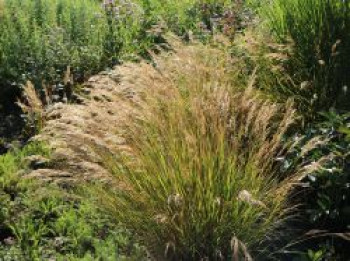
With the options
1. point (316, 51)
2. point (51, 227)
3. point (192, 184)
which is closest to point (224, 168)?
point (192, 184)

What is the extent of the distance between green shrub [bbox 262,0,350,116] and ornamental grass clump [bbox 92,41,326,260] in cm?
90

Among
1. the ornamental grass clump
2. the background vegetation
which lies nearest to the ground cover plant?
the background vegetation

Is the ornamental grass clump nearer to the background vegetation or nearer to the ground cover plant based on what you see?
the background vegetation

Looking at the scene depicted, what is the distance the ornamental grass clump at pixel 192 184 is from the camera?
10.4 feet

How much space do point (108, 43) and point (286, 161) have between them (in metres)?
2.83

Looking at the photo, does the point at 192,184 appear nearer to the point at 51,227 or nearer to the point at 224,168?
the point at 224,168

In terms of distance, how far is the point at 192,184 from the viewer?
10.4 ft

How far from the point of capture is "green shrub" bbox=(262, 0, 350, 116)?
4.29 metres

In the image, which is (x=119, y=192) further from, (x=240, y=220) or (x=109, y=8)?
(x=109, y=8)

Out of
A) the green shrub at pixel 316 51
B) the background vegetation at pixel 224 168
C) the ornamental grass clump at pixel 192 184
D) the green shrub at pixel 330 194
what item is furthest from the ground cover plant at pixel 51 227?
the green shrub at pixel 316 51

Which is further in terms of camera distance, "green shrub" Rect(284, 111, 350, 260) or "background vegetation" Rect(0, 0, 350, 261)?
"green shrub" Rect(284, 111, 350, 260)

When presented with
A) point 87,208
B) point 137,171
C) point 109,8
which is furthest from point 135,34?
point 137,171

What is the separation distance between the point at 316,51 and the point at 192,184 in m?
1.69

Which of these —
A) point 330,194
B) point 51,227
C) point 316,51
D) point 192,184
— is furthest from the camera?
point 316,51
